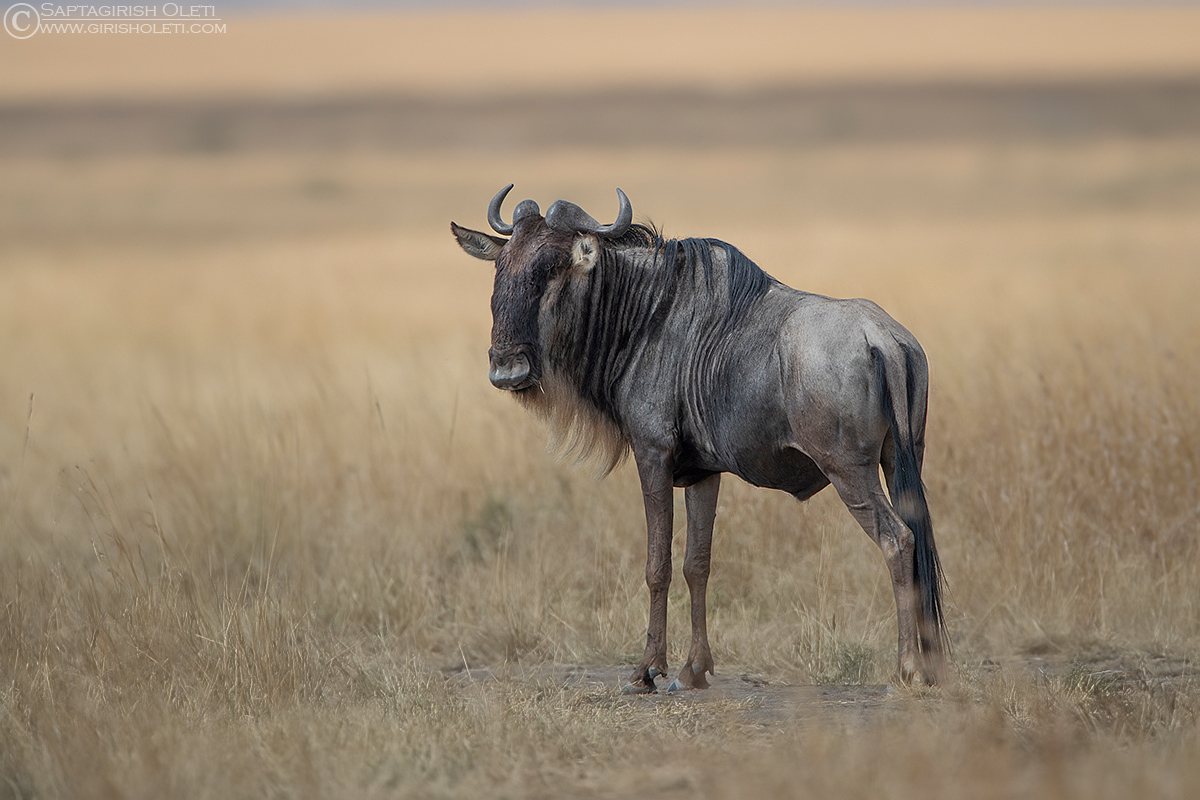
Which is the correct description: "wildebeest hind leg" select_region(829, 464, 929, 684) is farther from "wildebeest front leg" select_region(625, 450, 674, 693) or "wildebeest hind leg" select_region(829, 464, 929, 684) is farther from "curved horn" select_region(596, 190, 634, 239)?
"curved horn" select_region(596, 190, 634, 239)

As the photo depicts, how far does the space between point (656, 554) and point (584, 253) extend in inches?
56.3

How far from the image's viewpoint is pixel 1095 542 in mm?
7352

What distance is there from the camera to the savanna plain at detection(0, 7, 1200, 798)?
462cm

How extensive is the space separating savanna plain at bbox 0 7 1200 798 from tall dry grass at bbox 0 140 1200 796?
3 centimetres

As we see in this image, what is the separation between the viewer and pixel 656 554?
5.87 metres

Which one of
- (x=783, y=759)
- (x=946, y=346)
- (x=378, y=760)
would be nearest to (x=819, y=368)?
(x=783, y=759)

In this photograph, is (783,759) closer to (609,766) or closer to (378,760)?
(609,766)

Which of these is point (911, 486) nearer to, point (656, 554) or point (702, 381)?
point (702, 381)

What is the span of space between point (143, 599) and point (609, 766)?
2.80 m
